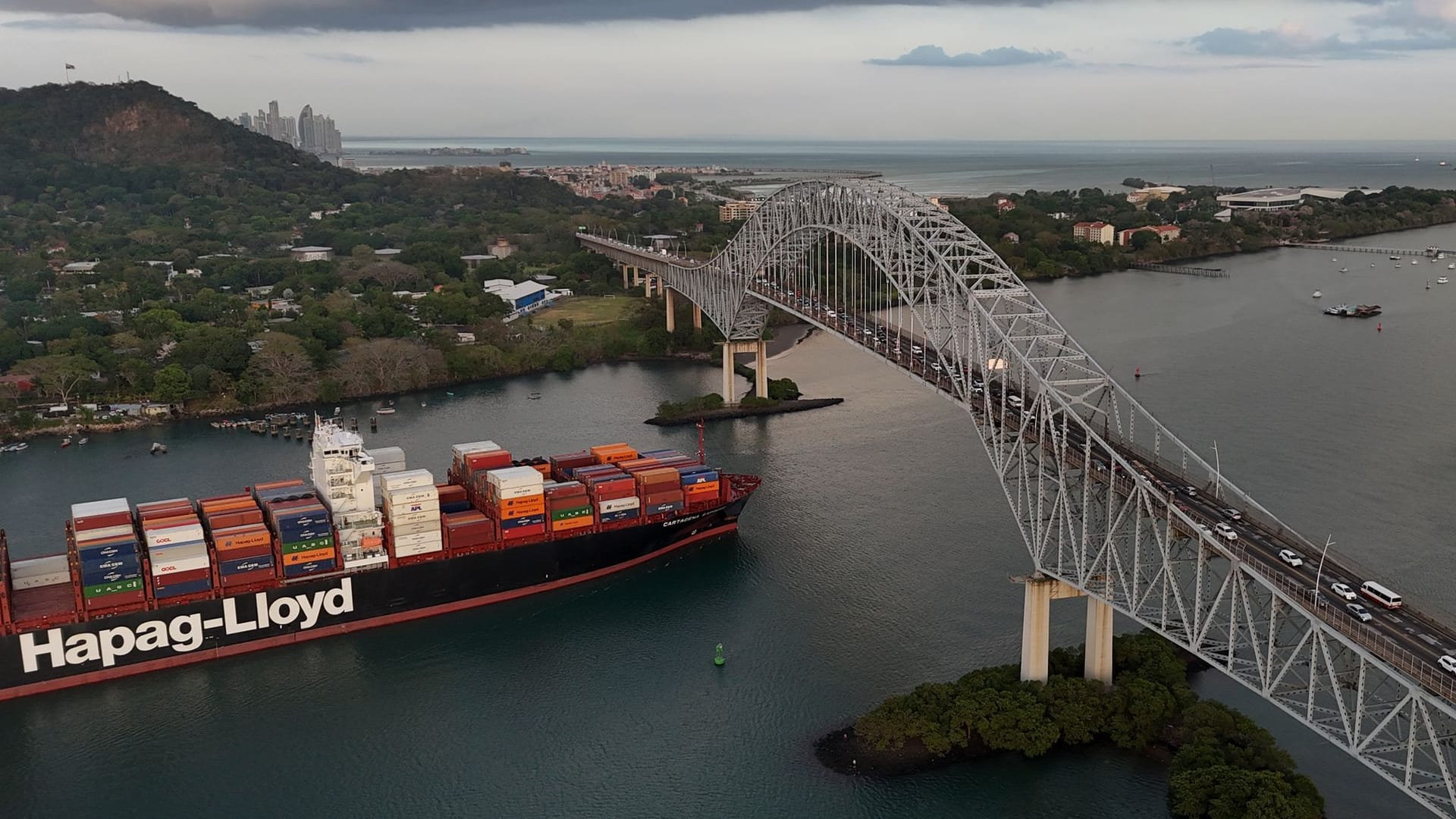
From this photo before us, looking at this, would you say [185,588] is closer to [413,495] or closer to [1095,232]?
[413,495]

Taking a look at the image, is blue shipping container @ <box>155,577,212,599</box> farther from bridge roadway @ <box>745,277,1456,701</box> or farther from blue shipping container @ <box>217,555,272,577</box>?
bridge roadway @ <box>745,277,1456,701</box>

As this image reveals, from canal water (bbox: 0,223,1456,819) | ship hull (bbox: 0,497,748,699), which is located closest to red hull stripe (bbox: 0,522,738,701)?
ship hull (bbox: 0,497,748,699)

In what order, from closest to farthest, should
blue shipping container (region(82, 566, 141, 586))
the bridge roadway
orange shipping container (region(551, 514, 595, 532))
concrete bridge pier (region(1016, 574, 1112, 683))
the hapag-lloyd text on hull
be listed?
1. the bridge roadway
2. concrete bridge pier (region(1016, 574, 1112, 683))
3. the hapag-lloyd text on hull
4. blue shipping container (region(82, 566, 141, 586))
5. orange shipping container (region(551, 514, 595, 532))

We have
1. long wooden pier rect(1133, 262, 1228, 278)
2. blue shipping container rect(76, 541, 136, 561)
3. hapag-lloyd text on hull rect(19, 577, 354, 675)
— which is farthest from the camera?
long wooden pier rect(1133, 262, 1228, 278)

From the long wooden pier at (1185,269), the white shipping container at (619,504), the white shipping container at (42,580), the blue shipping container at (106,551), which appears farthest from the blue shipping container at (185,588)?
the long wooden pier at (1185,269)

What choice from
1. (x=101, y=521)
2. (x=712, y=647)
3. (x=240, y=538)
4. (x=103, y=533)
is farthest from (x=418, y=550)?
(x=712, y=647)

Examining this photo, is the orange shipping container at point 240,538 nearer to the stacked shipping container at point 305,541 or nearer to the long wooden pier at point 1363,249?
the stacked shipping container at point 305,541

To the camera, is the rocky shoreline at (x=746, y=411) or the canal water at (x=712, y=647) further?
the rocky shoreline at (x=746, y=411)
